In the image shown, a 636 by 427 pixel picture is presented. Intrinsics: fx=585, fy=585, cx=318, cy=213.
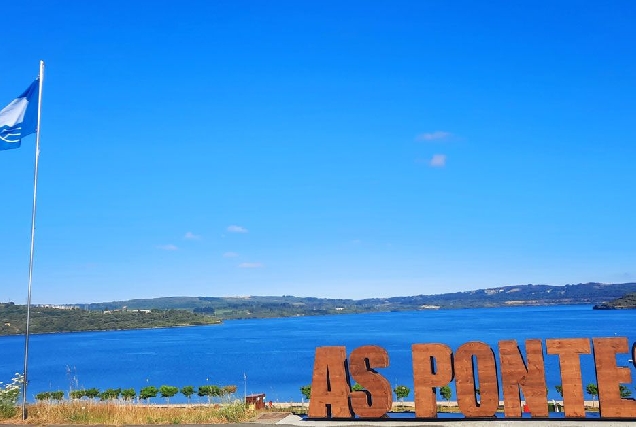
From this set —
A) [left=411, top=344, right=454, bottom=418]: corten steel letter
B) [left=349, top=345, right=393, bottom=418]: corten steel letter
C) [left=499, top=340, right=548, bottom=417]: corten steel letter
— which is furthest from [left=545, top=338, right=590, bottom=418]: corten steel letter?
[left=349, top=345, right=393, bottom=418]: corten steel letter

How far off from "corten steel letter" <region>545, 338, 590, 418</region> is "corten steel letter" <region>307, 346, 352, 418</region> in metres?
6.39

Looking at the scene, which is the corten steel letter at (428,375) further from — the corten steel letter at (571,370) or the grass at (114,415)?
the grass at (114,415)

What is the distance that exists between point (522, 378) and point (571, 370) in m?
1.45

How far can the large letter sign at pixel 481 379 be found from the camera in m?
17.4

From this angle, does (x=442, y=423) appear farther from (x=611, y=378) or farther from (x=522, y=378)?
(x=611, y=378)

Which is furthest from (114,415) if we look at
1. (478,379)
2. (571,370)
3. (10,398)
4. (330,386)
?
(571,370)

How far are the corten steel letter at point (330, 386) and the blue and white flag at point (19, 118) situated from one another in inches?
482

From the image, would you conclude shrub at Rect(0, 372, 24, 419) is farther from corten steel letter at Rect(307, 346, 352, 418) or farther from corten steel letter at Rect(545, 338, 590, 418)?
corten steel letter at Rect(545, 338, 590, 418)

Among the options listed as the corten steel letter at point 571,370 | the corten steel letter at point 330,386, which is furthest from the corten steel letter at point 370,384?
the corten steel letter at point 571,370

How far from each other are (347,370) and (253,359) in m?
112

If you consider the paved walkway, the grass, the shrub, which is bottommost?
the paved walkway

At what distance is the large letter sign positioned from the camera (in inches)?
684

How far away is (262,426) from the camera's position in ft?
53.2

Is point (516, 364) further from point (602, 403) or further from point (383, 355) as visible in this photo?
point (383, 355)
